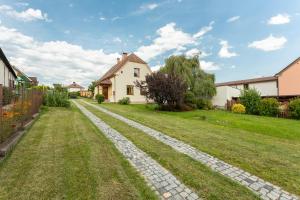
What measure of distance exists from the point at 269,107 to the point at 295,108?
1.68 meters

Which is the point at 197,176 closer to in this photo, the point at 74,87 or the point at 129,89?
the point at 129,89

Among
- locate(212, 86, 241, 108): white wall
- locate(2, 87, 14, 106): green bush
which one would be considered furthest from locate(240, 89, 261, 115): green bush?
locate(2, 87, 14, 106): green bush

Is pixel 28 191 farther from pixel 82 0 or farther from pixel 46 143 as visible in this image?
pixel 82 0

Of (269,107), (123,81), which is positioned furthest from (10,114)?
(123,81)

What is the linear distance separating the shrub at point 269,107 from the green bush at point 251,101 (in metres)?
0.40

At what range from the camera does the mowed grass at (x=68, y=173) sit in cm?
256

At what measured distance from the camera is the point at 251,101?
14.2 m

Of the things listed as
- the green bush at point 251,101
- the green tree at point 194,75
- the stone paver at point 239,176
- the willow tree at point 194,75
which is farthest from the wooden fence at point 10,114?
the green bush at point 251,101

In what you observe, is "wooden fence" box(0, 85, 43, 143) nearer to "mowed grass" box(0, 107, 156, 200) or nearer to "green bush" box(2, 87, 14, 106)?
"green bush" box(2, 87, 14, 106)

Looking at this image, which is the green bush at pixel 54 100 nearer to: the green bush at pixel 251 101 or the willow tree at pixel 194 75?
the willow tree at pixel 194 75

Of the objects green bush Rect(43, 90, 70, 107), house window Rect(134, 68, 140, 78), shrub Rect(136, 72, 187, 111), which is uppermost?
house window Rect(134, 68, 140, 78)

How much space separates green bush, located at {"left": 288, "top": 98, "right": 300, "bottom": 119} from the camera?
36.9 feet

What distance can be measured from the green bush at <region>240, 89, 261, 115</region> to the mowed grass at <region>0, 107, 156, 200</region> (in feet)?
43.5

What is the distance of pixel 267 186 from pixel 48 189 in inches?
139
